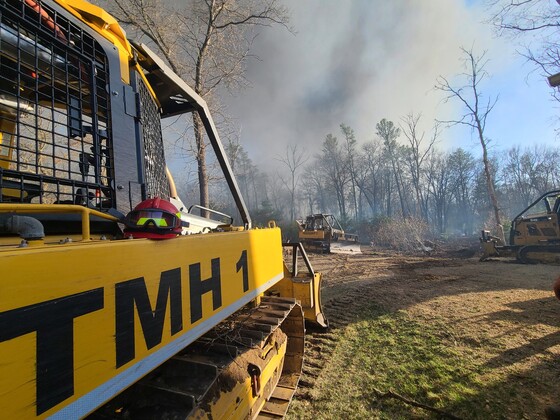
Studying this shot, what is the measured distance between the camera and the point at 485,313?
6.19m

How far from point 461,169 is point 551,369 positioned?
60.1 metres

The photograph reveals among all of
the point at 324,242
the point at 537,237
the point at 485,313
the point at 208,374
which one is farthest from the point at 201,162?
the point at 537,237

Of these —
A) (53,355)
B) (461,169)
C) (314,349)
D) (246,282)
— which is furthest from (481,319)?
(461,169)

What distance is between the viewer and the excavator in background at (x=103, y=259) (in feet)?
2.65

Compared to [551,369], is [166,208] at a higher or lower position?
higher

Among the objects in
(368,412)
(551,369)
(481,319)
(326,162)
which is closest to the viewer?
(368,412)

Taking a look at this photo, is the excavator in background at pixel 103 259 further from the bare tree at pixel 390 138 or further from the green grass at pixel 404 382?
the bare tree at pixel 390 138

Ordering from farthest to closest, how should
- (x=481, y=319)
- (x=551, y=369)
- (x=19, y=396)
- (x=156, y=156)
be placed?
1. (x=481, y=319)
2. (x=551, y=369)
3. (x=156, y=156)
4. (x=19, y=396)

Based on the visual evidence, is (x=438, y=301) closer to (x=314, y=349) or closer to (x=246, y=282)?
(x=314, y=349)

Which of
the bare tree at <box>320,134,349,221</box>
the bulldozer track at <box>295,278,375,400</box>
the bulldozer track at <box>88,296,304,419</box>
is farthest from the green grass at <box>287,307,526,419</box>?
the bare tree at <box>320,134,349,221</box>

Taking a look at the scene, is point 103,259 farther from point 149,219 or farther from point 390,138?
point 390,138

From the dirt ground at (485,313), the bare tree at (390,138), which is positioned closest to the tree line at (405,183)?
the bare tree at (390,138)

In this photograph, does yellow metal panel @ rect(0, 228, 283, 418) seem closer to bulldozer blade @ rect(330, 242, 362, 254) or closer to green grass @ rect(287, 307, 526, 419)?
green grass @ rect(287, 307, 526, 419)

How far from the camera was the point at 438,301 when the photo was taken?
23.7 ft
